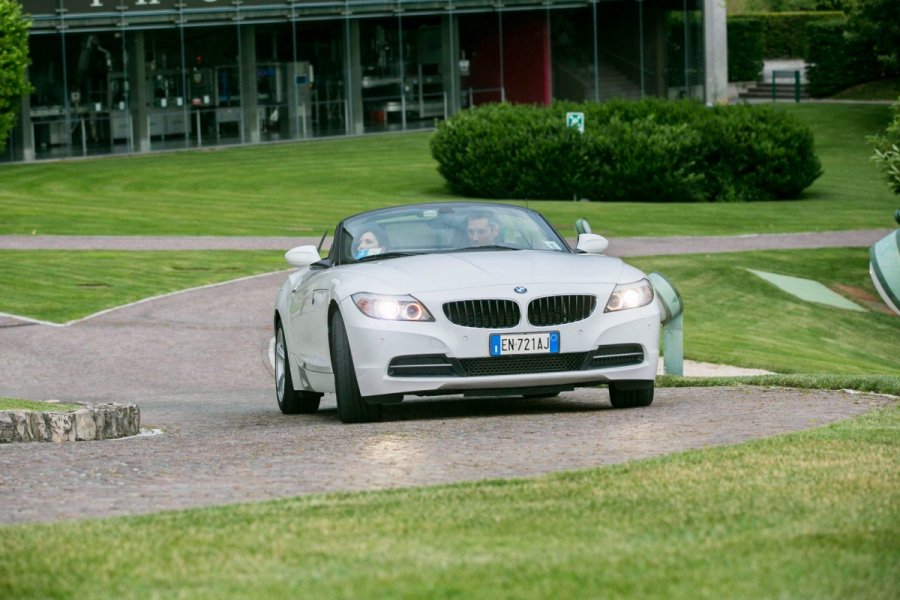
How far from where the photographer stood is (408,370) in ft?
32.3

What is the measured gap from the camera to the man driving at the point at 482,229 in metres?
11.2

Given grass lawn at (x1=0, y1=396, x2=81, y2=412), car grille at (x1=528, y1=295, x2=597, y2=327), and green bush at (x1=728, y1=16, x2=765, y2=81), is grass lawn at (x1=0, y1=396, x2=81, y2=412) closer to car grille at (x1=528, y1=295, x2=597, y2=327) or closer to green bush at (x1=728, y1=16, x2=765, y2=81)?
car grille at (x1=528, y1=295, x2=597, y2=327)

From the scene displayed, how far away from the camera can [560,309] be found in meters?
9.97

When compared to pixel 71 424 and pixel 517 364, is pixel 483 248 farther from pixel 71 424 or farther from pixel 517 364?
pixel 71 424

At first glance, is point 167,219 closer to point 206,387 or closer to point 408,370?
point 206,387

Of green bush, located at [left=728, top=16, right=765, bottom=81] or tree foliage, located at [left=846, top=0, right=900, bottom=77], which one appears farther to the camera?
green bush, located at [left=728, top=16, right=765, bottom=81]

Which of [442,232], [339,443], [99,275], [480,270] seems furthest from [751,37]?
[339,443]

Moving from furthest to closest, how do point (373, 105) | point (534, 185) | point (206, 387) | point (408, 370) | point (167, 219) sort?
point (373, 105) → point (534, 185) → point (167, 219) → point (206, 387) → point (408, 370)

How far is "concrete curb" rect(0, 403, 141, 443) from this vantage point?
9.94 meters

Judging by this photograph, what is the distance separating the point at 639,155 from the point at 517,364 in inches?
1186

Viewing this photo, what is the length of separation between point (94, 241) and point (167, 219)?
4430 mm

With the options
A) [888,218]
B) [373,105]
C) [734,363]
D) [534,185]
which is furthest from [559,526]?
[373,105]

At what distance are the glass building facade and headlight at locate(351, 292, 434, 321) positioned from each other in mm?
40721

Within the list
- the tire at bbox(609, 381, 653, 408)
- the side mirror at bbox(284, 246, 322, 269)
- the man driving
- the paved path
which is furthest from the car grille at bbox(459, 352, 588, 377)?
the side mirror at bbox(284, 246, 322, 269)
